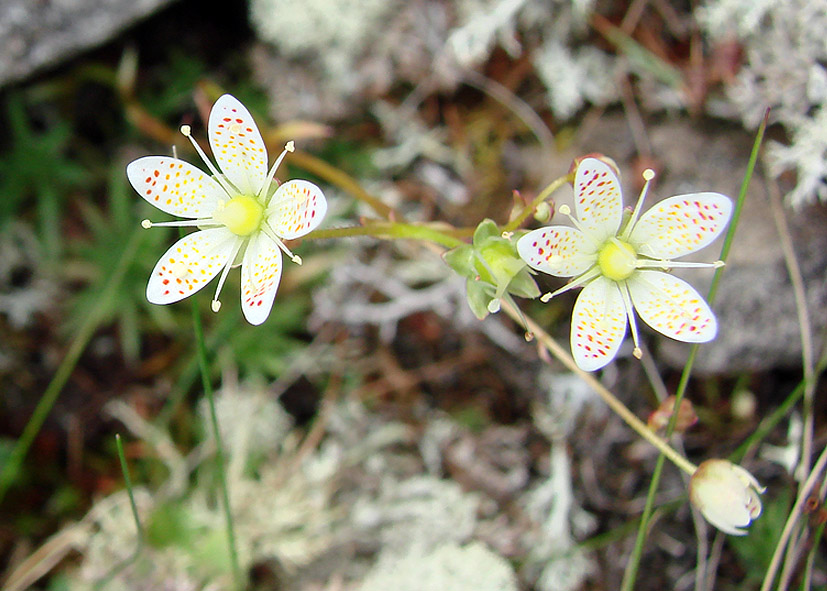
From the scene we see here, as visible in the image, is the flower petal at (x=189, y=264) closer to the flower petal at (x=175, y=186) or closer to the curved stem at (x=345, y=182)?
the flower petal at (x=175, y=186)

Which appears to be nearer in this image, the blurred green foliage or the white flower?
the white flower

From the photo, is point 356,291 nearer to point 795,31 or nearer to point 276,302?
point 276,302

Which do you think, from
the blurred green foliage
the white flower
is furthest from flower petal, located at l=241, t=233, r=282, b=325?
the blurred green foliage

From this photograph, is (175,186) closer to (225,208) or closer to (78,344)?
(225,208)

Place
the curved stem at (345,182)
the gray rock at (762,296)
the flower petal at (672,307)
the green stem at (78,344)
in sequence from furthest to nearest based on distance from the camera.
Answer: the green stem at (78,344) → the gray rock at (762,296) → the curved stem at (345,182) → the flower petal at (672,307)

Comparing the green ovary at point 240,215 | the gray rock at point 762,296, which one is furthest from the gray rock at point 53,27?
the gray rock at point 762,296

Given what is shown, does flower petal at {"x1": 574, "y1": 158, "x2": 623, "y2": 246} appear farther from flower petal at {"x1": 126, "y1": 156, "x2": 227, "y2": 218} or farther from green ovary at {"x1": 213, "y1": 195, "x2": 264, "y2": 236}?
flower petal at {"x1": 126, "y1": 156, "x2": 227, "y2": 218}

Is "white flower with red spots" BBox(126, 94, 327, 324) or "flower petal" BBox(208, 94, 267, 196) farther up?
"flower petal" BBox(208, 94, 267, 196)
